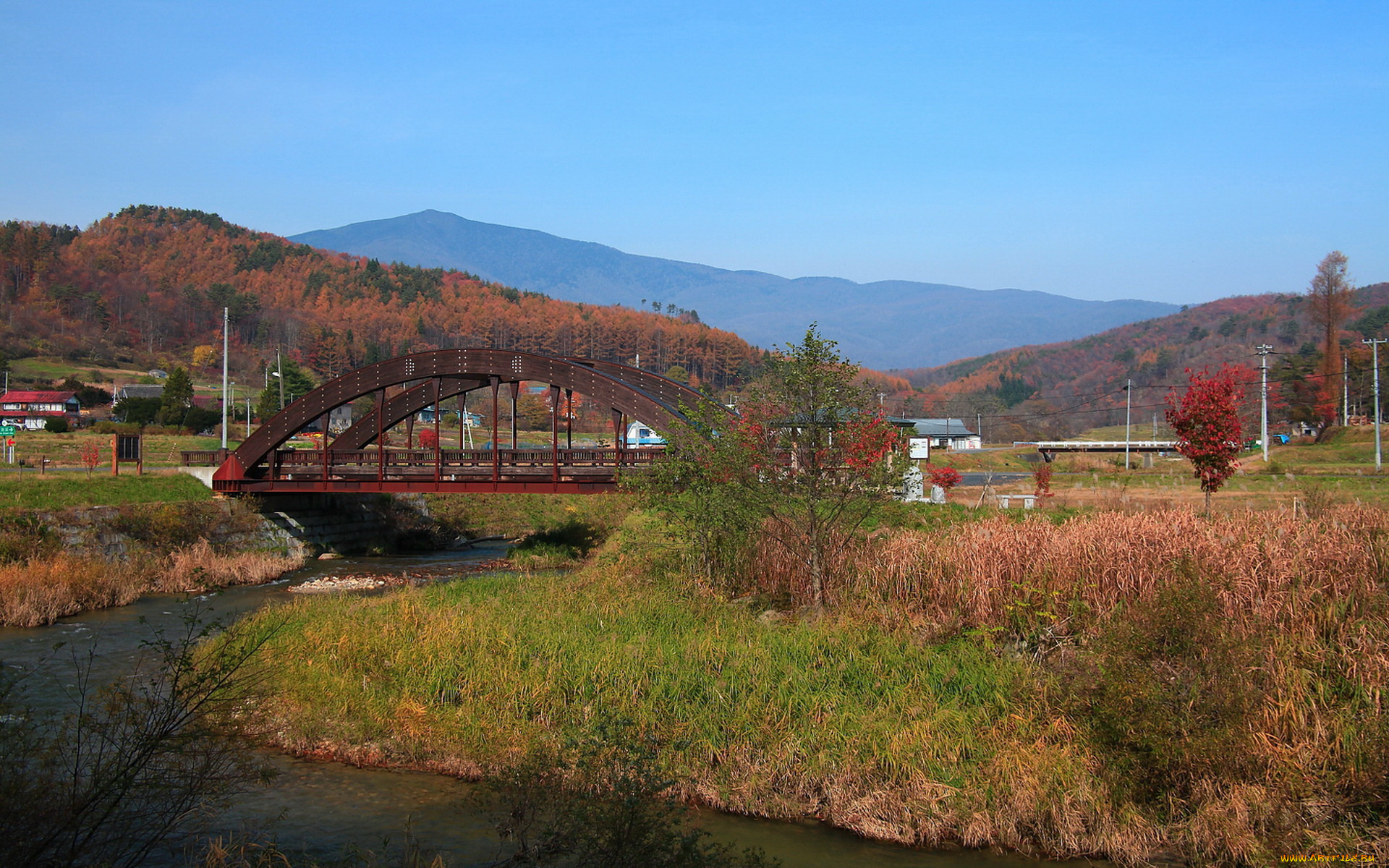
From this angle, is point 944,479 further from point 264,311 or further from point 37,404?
point 264,311

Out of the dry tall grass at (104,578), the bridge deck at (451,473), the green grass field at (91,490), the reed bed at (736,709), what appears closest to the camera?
the reed bed at (736,709)

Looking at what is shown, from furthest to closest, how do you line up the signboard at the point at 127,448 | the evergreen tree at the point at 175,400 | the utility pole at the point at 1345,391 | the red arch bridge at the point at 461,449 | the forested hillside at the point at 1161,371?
1. the forested hillside at the point at 1161,371
2. the utility pole at the point at 1345,391
3. the evergreen tree at the point at 175,400
4. the signboard at the point at 127,448
5. the red arch bridge at the point at 461,449

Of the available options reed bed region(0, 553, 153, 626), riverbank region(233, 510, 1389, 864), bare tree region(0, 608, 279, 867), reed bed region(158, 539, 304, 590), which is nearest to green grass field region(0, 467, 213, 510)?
reed bed region(158, 539, 304, 590)

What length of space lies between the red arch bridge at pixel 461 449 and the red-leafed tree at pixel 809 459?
12.7 metres

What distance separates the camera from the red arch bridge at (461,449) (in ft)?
102

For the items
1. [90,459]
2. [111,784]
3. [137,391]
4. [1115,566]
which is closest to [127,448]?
[90,459]

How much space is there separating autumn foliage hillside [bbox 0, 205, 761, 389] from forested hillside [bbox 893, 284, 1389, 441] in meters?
45.8

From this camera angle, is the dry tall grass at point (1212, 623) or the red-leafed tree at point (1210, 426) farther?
the red-leafed tree at point (1210, 426)

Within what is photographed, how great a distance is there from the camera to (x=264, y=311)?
134875 mm

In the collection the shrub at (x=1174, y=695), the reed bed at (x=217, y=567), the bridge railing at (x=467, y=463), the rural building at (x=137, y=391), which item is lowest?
the reed bed at (x=217, y=567)

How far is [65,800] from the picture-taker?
23.2 ft

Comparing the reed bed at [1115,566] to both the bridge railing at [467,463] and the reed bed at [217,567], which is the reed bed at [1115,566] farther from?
the reed bed at [217,567]

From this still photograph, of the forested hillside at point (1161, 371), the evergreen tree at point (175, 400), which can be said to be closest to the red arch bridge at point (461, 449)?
the evergreen tree at point (175, 400)

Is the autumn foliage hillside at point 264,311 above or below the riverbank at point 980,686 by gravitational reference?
above
